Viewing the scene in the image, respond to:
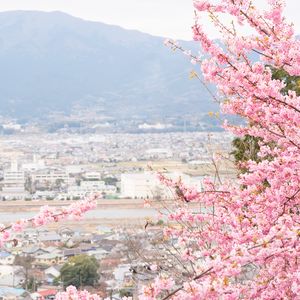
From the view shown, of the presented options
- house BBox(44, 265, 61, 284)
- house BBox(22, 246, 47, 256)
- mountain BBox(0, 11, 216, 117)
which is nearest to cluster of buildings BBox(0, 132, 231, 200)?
house BBox(22, 246, 47, 256)

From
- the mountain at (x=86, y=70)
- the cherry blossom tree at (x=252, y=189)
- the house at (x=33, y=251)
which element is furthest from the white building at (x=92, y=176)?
the mountain at (x=86, y=70)

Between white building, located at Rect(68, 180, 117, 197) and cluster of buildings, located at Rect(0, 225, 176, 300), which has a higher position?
cluster of buildings, located at Rect(0, 225, 176, 300)

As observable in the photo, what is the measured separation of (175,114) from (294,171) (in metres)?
84.3

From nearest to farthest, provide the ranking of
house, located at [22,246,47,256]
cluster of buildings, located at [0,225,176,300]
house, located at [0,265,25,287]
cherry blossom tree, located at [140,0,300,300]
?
Result: cherry blossom tree, located at [140,0,300,300], cluster of buildings, located at [0,225,176,300], house, located at [0,265,25,287], house, located at [22,246,47,256]

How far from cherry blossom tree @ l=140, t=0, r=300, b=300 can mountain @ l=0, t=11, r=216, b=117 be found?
272ft

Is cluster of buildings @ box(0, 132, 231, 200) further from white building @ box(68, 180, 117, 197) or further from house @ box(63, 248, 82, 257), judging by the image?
house @ box(63, 248, 82, 257)

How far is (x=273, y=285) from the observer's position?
2.19 m

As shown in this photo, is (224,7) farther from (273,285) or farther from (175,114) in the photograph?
(175,114)

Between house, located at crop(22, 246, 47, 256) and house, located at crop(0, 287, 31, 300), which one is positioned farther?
house, located at crop(22, 246, 47, 256)

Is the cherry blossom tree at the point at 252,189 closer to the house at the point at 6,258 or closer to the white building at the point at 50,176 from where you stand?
the house at the point at 6,258

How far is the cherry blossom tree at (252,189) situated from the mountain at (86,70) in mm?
82952

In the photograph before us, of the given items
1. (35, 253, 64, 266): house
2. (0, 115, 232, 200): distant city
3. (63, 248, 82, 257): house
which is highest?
(35, 253, 64, 266): house

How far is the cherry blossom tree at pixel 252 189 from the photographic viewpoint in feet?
6.07

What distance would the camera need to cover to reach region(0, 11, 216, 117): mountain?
322 feet
